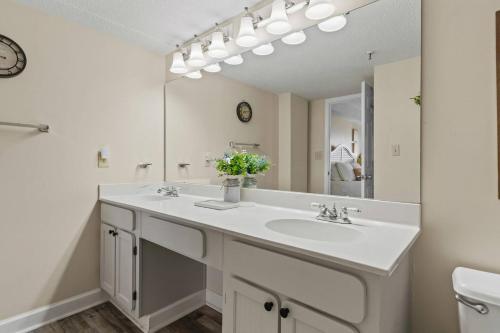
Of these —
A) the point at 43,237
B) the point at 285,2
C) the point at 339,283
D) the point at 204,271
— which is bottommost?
the point at 204,271

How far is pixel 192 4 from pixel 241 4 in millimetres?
311

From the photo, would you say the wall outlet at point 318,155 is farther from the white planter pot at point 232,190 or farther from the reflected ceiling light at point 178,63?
the reflected ceiling light at point 178,63

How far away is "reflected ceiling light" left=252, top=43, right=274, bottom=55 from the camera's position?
1.67 m

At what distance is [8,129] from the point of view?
1629mm

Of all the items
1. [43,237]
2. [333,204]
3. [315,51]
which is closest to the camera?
[333,204]

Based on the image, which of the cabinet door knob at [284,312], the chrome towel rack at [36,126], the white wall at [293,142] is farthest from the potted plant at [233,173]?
the chrome towel rack at [36,126]

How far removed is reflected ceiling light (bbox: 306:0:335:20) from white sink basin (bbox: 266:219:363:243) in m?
1.08

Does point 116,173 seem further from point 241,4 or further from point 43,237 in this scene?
point 241,4

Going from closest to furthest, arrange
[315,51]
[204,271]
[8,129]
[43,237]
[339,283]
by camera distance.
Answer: [339,283] → [315,51] → [8,129] → [43,237] → [204,271]

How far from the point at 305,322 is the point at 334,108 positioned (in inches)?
42.3

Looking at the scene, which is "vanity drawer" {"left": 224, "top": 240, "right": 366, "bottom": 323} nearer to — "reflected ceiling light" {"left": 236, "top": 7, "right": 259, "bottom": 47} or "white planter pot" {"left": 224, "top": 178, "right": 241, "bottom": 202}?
"white planter pot" {"left": 224, "top": 178, "right": 241, "bottom": 202}

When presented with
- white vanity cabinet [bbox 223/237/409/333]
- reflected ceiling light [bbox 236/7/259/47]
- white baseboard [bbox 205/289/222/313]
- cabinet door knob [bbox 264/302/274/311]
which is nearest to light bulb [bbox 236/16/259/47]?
reflected ceiling light [bbox 236/7/259/47]

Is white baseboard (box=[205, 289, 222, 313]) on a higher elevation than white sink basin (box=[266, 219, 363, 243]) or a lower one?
lower

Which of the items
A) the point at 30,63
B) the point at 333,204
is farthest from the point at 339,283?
the point at 30,63
